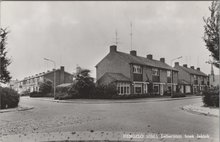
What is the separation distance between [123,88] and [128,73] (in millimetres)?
2958

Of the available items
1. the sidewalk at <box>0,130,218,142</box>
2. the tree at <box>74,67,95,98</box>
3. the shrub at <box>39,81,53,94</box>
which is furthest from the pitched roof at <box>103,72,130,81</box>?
the sidewalk at <box>0,130,218,142</box>

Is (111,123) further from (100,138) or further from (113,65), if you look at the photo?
(113,65)

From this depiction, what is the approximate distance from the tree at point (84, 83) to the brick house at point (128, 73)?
2159 mm

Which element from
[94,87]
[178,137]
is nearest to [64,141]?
[178,137]

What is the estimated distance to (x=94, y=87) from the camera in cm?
3275

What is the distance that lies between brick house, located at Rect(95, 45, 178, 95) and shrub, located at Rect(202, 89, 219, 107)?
1528cm

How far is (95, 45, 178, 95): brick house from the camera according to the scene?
34031 mm

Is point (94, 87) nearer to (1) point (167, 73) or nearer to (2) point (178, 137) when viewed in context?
(1) point (167, 73)

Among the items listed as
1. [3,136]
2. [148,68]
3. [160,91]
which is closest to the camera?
[3,136]

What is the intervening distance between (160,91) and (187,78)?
58.2ft

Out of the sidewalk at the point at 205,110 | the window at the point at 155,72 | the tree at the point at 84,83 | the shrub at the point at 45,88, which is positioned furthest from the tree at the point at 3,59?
the shrub at the point at 45,88

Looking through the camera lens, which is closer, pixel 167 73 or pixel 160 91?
pixel 160 91

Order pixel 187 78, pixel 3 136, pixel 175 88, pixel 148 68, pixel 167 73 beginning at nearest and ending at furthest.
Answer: pixel 3 136
pixel 148 68
pixel 167 73
pixel 175 88
pixel 187 78

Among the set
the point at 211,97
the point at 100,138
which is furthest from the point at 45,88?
the point at 100,138
